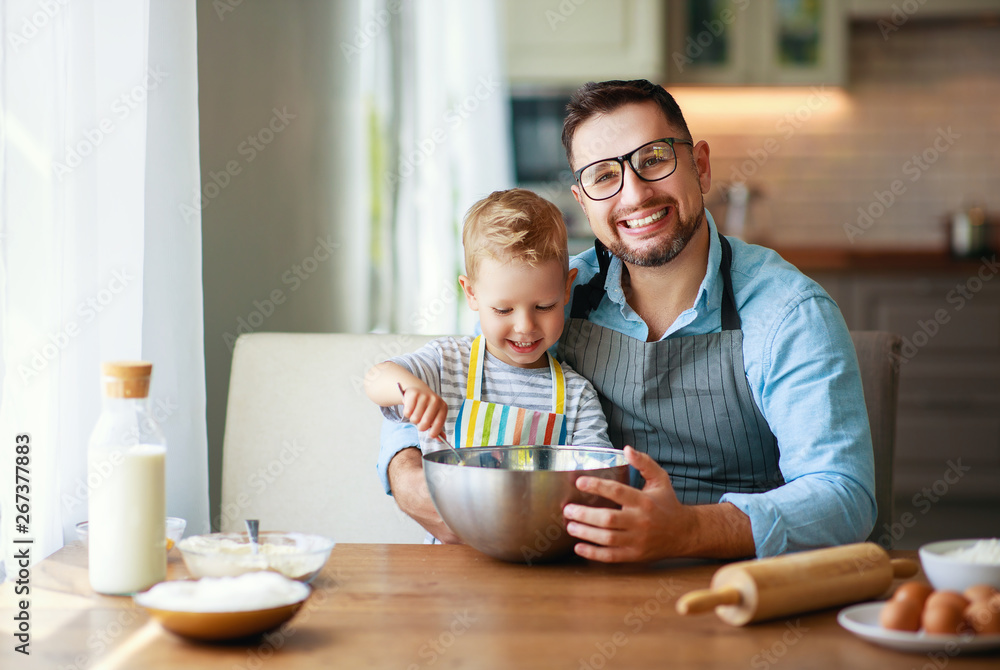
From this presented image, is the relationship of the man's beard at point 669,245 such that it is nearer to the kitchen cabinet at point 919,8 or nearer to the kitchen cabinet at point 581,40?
the kitchen cabinet at point 581,40

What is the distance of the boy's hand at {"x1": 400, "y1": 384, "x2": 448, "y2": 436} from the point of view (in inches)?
→ 47.8

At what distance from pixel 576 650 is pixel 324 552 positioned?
301mm

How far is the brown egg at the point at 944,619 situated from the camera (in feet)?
2.41

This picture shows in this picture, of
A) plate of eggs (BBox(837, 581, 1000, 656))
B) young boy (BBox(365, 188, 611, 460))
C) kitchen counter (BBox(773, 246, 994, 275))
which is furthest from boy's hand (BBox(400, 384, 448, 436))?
kitchen counter (BBox(773, 246, 994, 275))

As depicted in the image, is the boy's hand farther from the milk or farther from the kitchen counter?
the kitchen counter

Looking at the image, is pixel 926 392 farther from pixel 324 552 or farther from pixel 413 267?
pixel 324 552

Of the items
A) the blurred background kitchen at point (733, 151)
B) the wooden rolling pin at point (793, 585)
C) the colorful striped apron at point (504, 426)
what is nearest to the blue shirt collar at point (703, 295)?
the colorful striped apron at point (504, 426)

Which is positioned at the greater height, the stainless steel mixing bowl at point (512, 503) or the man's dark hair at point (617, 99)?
the man's dark hair at point (617, 99)

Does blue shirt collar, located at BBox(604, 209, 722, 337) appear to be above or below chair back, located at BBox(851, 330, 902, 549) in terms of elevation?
above

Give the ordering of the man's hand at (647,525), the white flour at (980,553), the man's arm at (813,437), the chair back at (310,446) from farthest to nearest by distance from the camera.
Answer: the chair back at (310,446), the man's arm at (813,437), the man's hand at (647,525), the white flour at (980,553)

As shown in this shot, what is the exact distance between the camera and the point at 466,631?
0.80 metres

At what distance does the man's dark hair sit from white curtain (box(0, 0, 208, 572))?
28.3 inches

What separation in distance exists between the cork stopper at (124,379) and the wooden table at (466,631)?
0.66ft

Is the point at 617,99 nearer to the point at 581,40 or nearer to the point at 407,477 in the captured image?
the point at 407,477
